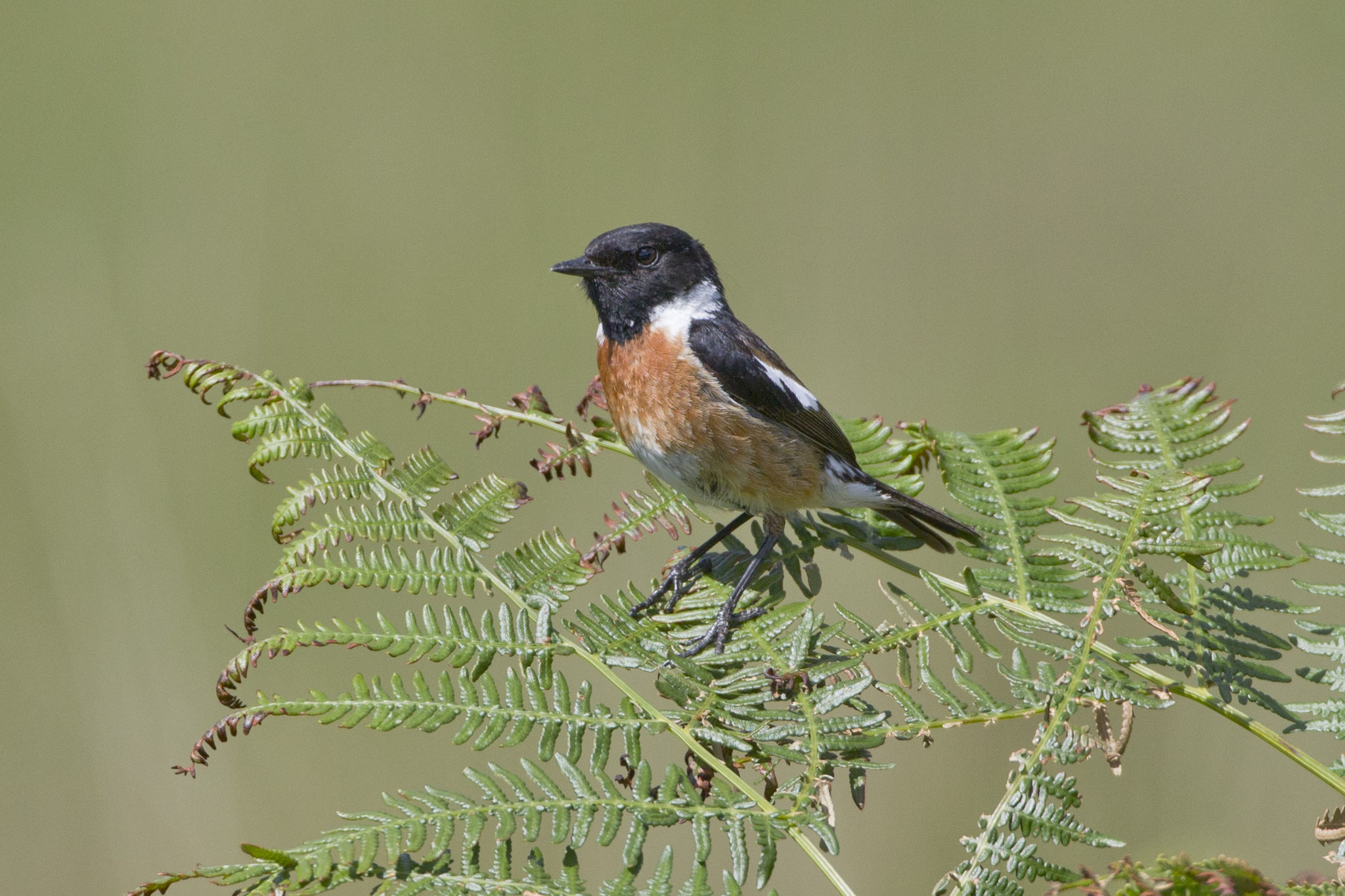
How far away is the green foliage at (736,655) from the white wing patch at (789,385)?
1.15 metres

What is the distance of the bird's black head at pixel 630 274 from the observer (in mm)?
3473

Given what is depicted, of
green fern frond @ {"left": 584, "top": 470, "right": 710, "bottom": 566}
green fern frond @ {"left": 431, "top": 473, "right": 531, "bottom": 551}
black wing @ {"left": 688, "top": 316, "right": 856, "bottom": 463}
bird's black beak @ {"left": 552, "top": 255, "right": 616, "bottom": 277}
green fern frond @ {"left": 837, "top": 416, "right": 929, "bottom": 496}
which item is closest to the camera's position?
green fern frond @ {"left": 431, "top": 473, "right": 531, "bottom": 551}

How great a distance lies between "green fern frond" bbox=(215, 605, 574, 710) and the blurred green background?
234cm

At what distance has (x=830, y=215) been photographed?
17.6ft

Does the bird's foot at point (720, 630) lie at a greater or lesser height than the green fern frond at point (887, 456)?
lesser

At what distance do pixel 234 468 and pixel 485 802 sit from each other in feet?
12.3

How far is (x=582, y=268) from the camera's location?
3436 millimetres

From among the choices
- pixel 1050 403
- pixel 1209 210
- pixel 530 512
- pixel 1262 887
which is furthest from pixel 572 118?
pixel 1262 887

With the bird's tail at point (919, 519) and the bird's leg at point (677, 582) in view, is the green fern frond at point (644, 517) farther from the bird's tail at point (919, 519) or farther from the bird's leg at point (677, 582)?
the bird's tail at point (919, 519)

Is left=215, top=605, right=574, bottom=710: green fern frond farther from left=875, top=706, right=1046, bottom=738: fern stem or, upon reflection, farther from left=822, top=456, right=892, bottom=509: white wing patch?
left=822, top=456, right=892, bottom=509: white wing patch

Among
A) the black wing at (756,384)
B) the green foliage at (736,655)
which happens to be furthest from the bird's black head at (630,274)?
the green foliage at (736,655)

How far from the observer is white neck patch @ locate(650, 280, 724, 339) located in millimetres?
3426

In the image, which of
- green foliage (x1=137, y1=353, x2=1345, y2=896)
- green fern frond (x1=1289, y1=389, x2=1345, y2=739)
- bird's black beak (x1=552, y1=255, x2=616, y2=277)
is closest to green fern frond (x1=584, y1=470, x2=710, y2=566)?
green foliage (x1=137, y1=353, x2=1345, y2=896)

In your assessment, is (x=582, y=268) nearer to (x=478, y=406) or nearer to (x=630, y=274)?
(x=630, y=274)
